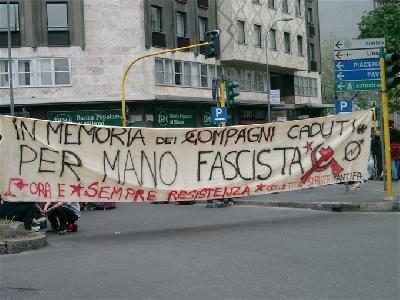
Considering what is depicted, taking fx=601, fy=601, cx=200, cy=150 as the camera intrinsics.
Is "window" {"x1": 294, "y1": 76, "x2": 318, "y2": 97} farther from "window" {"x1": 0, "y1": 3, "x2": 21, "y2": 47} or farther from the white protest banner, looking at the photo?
the white protest banner

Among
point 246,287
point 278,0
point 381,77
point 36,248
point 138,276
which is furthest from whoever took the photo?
point 278,0

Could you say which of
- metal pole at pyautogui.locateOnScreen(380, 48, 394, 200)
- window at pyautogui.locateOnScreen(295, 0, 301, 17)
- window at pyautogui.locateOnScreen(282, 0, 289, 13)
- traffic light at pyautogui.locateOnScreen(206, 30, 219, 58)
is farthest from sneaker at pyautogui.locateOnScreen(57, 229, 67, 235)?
window at pyautogui.locateOnScreen(295, 0, 301, 17)

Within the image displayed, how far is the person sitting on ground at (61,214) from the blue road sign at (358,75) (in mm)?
7192

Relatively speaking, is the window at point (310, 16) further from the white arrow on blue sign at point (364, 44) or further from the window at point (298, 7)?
the white arrow on blue sign at point (364, 44)

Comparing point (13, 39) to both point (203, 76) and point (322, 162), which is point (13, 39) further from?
point (322, 162)

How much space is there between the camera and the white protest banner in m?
10.7

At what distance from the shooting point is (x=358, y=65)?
14.7 meters

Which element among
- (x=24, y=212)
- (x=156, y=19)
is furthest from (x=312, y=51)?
(x=24, y=212)

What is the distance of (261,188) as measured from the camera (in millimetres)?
12375

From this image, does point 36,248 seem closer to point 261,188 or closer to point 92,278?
point 92,278

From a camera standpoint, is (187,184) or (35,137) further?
(187,184)

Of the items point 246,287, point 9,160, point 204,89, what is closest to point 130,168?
point 9,160

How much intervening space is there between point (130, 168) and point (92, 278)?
4.61 meters

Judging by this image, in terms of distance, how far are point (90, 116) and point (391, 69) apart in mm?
27177
